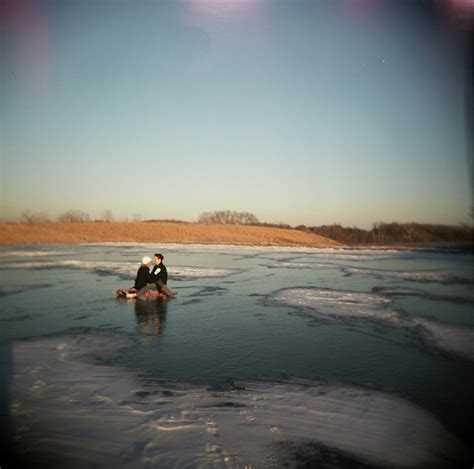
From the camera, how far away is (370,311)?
22.7ft

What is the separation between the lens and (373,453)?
2580 millimetres

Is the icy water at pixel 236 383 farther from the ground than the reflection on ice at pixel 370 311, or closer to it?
closer to it

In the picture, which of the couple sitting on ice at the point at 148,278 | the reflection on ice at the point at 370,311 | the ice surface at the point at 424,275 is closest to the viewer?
the reflection on ice at the point at 370,311

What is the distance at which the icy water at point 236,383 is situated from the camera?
2.60 metres

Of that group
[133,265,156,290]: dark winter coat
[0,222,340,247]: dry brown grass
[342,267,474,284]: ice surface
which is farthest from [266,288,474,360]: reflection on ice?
[0,222,340,247]: dry brown grass

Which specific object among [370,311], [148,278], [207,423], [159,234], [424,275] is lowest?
[207,423]

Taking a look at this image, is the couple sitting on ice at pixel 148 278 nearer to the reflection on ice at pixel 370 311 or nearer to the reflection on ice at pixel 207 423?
the reflection on ice at pixel 370 311

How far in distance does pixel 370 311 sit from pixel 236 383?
13.9 ft

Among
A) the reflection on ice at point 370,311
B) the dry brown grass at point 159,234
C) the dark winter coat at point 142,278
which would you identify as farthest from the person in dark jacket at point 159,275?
the dry brown grass at point 159,234

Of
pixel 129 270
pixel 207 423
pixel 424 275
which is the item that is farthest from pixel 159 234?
pixel 207 423

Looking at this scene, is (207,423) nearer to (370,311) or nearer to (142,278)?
(370,311)

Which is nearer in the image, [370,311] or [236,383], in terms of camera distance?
[236,383]

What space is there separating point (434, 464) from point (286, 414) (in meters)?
1.17

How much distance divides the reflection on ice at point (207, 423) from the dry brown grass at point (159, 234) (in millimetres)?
30396
